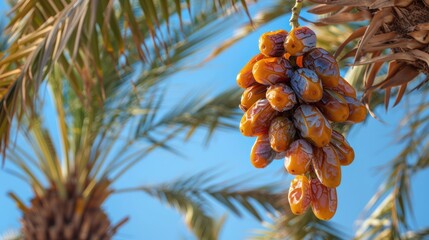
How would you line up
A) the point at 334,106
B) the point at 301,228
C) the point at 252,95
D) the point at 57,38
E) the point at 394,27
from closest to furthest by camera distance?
the point at 334,106
the point at 252,95
the point at 394,27
the point at 57,38
the point at 301,228

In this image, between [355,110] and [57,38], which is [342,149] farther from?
[57,38]

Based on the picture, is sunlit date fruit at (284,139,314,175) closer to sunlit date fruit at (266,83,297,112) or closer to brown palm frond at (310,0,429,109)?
sunlit date fruit at (266,83,297,112)

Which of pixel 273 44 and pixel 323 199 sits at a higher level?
pixel 273 44

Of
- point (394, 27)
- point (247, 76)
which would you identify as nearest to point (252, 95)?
point (247, 76)

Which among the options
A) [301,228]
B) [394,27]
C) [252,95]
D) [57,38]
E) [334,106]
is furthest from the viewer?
[301,228]

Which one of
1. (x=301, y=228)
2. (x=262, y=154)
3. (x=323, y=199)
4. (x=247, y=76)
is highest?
(x=247, y=76)

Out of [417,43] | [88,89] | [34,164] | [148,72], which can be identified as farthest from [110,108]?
[417,43]

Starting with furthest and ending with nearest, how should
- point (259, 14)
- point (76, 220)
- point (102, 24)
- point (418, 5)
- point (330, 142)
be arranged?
point (76, 220), point (259, 14), point (102, 24), point (418, 5), point (330, 142)

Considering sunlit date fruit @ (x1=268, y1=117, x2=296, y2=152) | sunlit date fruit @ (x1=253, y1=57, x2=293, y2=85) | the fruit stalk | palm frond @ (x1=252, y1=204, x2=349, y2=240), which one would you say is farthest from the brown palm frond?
palm frond @ (x1=252, y1=204, x2=349, y2=240)

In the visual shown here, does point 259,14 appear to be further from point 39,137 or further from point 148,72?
→ point 39,137
